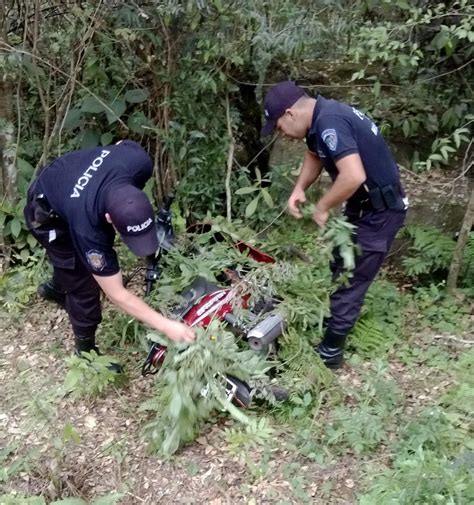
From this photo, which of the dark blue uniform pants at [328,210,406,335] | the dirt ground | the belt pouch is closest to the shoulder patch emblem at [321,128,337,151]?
the belt pouch

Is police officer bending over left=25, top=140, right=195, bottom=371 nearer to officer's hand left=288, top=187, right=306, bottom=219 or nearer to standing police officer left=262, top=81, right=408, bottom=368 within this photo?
standing police officer left=262, top=81, right=408, bottom=368

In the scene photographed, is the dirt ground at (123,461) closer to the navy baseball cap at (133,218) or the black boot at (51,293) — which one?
the black boot at (51,293)

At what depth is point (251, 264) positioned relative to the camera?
3680 millimetres

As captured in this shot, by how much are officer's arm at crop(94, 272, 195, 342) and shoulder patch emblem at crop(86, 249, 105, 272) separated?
1.9 inches

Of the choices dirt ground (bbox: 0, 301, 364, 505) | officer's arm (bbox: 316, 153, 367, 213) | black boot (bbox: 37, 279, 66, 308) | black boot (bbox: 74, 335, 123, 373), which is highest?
officer's arm (bbox: 316, 153, 367, 213)

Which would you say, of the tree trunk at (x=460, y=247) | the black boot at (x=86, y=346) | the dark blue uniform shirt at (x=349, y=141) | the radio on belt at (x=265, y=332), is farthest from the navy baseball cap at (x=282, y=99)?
the black boot at (x=86, y=346)

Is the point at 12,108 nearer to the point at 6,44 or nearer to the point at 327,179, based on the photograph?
the point at 6,44

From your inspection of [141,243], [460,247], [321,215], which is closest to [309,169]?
[321,215]

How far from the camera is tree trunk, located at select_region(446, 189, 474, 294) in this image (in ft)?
12.7

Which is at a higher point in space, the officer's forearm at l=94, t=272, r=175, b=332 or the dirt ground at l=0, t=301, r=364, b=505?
the officer's forearm at l=94, t=272, r=175, b=332

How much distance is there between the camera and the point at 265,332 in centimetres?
315

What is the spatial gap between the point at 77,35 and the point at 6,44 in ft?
1.62

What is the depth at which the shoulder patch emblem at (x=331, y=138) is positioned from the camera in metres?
2.92

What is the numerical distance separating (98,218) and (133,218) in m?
0.25
